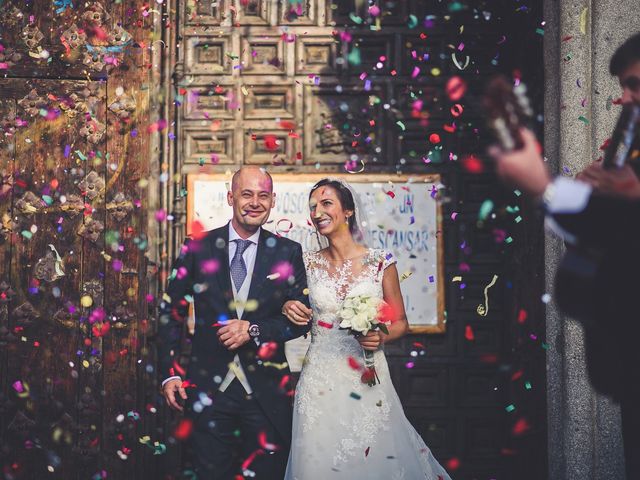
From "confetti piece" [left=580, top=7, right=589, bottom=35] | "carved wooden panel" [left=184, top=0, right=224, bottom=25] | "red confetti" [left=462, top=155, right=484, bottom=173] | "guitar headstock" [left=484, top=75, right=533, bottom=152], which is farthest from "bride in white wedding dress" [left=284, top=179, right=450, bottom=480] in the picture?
"guitar headstock" [left=484, top=75, right=533, bottom=152]

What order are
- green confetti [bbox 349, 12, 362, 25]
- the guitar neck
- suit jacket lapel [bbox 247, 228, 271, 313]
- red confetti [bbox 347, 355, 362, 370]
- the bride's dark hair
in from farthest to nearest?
green confetti [bbox 349, 12, 362, 25], the bride's dark hair, red confetti [bbox 347, 355, 362, 370], suit jacket lapel [bbox 247, 228, 271, 313], the guitar neck

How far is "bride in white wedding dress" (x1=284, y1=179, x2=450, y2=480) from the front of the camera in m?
4.02

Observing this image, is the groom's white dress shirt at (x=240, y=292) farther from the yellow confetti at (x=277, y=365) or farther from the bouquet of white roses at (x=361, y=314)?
the bouquet of white roses at (x=361, y=314)

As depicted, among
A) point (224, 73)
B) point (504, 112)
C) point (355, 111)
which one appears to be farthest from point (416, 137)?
point (504, 112)

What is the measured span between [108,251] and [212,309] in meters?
1.85

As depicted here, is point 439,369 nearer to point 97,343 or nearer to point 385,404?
point 385,404

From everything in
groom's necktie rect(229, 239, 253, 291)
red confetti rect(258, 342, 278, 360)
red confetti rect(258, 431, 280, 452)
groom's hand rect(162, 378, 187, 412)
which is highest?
groom's necktie rect(229, 239, 253, 291)

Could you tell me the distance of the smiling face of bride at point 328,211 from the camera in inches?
175

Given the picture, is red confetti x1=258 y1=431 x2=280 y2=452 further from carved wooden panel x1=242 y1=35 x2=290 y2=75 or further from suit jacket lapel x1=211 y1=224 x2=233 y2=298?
carved wooden panel x1=242 y1=35 x2=290 y2=75

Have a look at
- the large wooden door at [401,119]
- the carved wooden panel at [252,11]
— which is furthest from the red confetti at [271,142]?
the carved wooden panel at [252,11]

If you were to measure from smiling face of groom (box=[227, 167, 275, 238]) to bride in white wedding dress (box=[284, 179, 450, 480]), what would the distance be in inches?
18.2

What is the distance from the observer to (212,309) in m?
3.90

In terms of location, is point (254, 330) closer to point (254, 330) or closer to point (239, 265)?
point (254, 330)

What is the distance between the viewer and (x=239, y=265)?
402 cm
